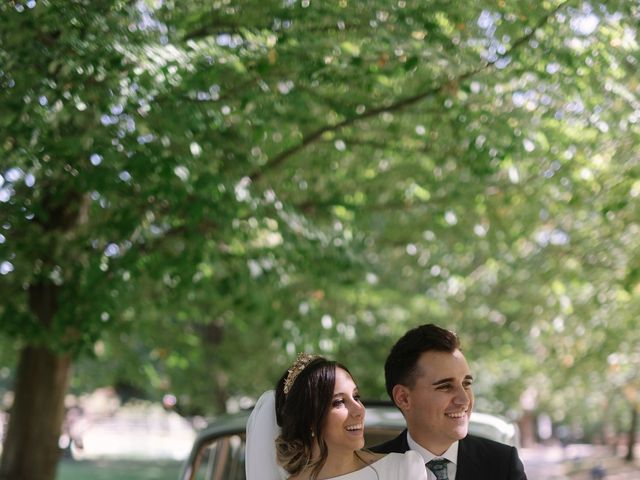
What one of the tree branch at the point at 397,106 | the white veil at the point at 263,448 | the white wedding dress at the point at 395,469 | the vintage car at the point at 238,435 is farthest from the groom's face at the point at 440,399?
the tree branch at the point at 397,106

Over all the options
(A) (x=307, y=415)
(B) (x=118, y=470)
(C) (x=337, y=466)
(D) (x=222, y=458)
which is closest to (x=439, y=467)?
(C) (x=337, y=466)

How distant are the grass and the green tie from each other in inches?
983

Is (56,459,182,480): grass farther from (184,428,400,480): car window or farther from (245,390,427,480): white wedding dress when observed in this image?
(245,390,427,480): white wedding dress

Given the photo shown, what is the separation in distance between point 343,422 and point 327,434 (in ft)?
0.24

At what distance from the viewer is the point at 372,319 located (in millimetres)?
14250

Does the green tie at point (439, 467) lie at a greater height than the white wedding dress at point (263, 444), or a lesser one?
lesser

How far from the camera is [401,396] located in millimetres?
3812

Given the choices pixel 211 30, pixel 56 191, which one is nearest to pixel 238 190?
pixel 211 30

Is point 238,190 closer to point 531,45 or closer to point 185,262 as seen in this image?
point 185,262

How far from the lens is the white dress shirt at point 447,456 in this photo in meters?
3.78

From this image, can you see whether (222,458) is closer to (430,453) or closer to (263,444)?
(263,444)

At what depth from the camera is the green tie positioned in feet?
12.4

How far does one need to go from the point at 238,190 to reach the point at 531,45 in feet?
8.33

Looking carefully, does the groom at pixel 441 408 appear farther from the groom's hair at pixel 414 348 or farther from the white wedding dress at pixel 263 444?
the white wedding dress at pixel 263 444
